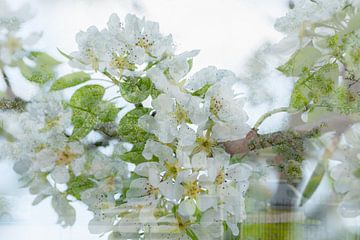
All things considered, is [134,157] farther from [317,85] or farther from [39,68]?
[317,85]

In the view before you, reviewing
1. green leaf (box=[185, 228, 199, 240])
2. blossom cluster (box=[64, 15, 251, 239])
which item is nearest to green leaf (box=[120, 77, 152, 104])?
blossom cluster (box=[64, 15, 251, 239])

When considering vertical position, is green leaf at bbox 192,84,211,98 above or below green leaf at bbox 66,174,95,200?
above

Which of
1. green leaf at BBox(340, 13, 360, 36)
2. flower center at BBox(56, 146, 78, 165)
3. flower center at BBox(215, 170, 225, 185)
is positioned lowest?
flower center at BBox(215, 170, 225, 185)

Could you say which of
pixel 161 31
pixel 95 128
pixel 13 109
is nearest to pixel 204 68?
pixel 161 31

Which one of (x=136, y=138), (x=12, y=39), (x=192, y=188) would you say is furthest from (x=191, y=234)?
(x=12, y=39)

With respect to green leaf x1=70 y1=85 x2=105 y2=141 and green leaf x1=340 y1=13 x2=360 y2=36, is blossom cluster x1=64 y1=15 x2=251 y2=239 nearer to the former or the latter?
green leaf x1=70 y1=85 x2=105 y2=141

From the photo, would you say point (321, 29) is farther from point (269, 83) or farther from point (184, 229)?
point (184, 229)
